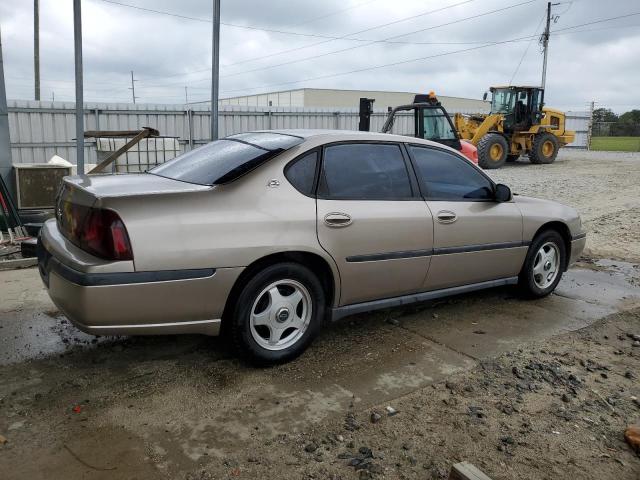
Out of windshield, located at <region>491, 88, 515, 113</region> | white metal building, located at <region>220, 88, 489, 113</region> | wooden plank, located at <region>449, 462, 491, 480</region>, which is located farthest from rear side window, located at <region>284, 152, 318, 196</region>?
white metal building, located at <region>220, 88, 489, 113</region>

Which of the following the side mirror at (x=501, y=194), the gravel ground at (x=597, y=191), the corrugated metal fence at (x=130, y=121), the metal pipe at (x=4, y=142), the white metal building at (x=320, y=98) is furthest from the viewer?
the white metal building at (x=320, y=98)

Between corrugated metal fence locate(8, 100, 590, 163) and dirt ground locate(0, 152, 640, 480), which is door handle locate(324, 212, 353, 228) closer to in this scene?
dirt ground locate(0, 152, 640, 480)

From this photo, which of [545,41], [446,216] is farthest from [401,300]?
[545,41]

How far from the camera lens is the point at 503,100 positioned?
21.2 m

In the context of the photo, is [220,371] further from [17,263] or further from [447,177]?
[17,263]

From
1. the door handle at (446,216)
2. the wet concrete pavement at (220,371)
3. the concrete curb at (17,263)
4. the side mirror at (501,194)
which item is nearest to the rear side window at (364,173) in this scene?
the door handle at (446,216)

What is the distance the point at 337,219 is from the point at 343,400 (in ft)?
3.86

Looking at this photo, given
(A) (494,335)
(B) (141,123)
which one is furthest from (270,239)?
(B) (141,123)

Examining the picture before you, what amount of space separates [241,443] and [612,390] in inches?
92.2

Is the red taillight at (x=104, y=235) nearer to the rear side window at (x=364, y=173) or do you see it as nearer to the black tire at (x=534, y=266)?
the rear side window at (x=364, y=173)

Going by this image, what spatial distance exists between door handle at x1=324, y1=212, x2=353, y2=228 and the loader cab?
18.9 metres

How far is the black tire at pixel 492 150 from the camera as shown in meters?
19.7

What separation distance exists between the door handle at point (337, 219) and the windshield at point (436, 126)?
1117 centimetres

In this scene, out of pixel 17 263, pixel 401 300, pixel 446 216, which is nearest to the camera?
pixel 401 300
